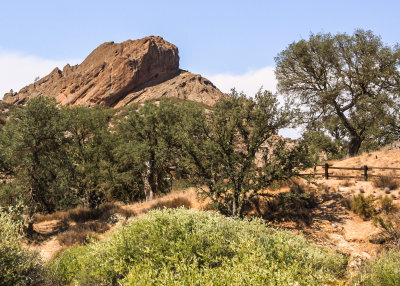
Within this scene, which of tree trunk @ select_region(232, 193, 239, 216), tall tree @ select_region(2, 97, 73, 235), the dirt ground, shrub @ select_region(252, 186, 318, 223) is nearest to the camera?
the dirt ground

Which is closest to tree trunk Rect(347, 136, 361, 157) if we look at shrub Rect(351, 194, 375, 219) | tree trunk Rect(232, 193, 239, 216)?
shrub Rect(351, 194, 375, 219)

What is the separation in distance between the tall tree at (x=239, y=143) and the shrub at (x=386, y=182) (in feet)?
21.8

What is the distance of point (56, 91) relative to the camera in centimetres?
11138

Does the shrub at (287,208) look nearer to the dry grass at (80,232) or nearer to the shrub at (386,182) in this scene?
the shrub at (386,182)

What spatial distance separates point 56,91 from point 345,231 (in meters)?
122

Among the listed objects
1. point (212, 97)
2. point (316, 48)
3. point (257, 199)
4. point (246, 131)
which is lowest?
point (257, 199)

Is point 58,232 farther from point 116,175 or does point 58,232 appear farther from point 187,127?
point 187,127

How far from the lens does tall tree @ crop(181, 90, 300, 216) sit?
15.2m

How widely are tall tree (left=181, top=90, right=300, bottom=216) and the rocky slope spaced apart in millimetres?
77808

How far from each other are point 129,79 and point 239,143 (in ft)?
302

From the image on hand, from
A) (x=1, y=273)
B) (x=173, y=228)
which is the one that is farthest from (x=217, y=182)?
(x=1, y=273)

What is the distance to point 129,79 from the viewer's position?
328ft

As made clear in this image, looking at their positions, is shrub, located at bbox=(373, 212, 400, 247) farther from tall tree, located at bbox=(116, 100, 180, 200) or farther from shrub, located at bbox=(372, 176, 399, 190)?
tall tree, located at bbox=(116, 100, 180, 200)

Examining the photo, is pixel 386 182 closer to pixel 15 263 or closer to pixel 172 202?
pixel 172 202
